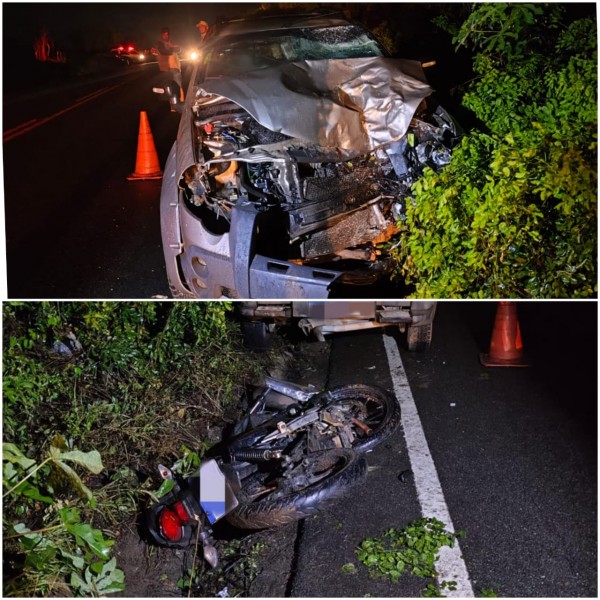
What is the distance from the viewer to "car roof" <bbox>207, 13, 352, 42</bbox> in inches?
199

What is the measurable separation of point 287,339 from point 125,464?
1956 millimetres

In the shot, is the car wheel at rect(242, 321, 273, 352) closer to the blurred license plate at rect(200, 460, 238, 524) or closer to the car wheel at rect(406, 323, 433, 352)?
the car wheel at rect(406, 323, 433, 352)

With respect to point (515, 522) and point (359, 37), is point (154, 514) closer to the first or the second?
point (515, 522)

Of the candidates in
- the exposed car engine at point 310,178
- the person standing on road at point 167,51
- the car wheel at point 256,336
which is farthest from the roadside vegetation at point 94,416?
the person standing on road at point 167,51

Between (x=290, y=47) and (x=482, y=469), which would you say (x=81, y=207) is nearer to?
(x=290, y=47)

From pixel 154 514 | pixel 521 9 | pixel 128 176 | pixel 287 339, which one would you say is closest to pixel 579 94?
pixel 521 9

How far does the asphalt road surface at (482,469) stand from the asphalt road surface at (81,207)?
1.76 meters

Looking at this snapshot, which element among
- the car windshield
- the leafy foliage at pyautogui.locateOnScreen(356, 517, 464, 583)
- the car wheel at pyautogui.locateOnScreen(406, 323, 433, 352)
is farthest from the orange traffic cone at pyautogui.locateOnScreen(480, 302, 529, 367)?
the car windshield

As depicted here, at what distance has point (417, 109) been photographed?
444cm

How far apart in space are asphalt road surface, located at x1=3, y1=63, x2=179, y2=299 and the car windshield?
5.32ft

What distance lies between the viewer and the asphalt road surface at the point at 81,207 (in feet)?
16.3

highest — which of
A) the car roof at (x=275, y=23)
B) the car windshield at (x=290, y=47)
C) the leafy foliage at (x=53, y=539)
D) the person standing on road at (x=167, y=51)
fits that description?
the person standing on road at (x=167, y=51)

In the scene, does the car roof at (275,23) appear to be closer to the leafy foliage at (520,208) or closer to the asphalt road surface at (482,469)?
the leafy foliage at (520,208)

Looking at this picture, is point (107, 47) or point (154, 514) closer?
point (154, 514)
